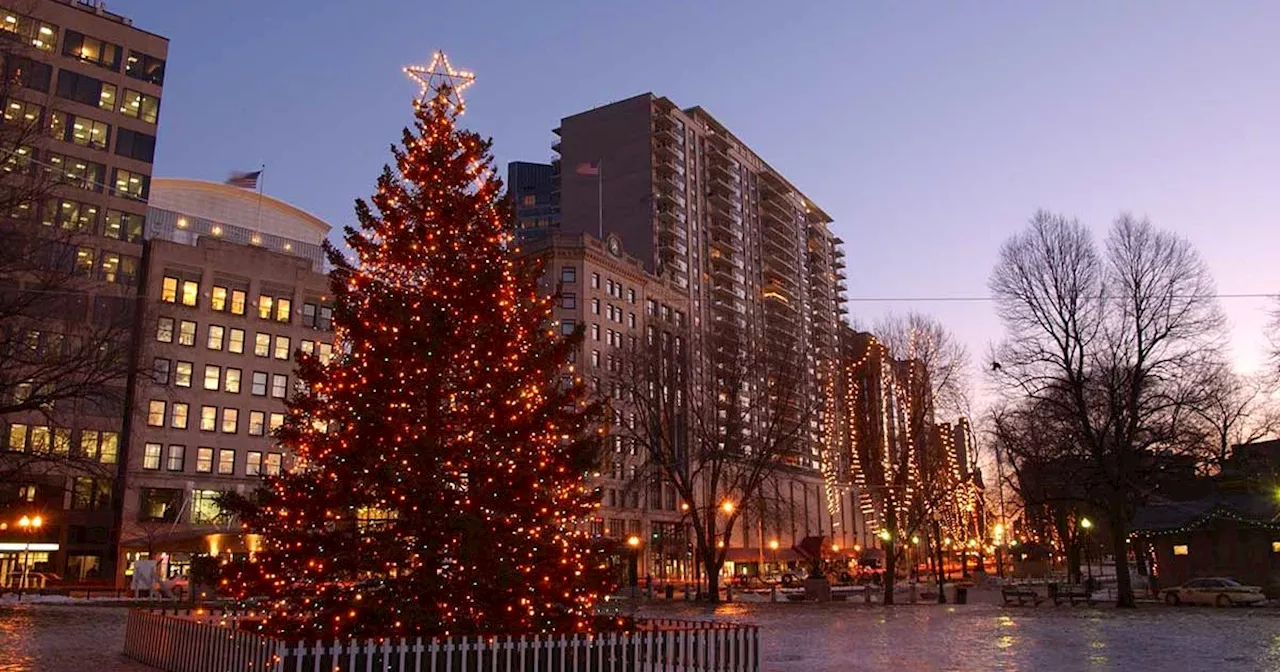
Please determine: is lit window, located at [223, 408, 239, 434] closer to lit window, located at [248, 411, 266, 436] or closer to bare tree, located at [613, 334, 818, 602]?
lit window, located at [248, 411, 266, 436]

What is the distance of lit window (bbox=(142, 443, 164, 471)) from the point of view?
6800 centimetres

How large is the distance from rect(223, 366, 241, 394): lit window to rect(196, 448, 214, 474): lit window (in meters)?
4.87

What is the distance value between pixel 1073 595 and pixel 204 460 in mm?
59574

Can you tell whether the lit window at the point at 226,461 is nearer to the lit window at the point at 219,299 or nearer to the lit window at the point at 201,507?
the lit window at the point at 201,507

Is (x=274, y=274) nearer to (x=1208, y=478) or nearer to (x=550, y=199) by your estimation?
(x=1208, y=478)

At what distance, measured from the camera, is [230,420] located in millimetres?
72812

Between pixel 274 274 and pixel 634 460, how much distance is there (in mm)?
36993

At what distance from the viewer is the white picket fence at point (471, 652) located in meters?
12.9

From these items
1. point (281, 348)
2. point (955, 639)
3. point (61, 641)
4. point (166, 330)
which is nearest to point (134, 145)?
point (166, 330)

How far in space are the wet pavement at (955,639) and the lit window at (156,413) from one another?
3330 centimetres

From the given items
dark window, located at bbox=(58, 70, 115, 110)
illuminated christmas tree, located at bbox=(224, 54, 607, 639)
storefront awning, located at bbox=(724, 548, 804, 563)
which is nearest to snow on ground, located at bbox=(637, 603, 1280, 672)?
illuminated christmas tree, located at bbox=(224, 54, 607, 639)

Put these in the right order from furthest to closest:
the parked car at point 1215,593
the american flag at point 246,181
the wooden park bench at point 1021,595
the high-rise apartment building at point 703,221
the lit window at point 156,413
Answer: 1. the high-rise apartment building at point 703,221
2. the american flag at point 246,181
3. the lit window at point 156,413
4. the wooden park bench at point 1021,595
5. the parked car at point 1215,593

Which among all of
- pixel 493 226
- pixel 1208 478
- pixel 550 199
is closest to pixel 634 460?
pixel 1208 478

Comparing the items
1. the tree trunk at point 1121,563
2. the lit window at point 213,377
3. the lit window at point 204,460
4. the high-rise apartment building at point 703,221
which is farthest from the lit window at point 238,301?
the tree trunk at point 1121,563
